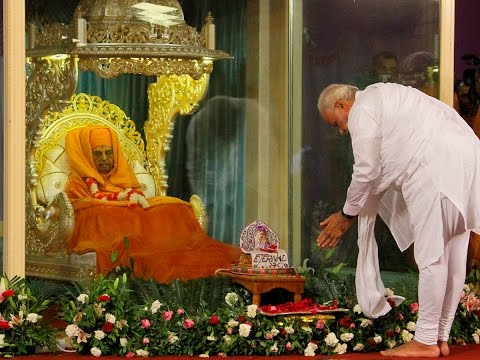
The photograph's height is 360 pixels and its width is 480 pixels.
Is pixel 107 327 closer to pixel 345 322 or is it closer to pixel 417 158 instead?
pixel 345 322

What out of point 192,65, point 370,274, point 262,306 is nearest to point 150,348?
point 262,306

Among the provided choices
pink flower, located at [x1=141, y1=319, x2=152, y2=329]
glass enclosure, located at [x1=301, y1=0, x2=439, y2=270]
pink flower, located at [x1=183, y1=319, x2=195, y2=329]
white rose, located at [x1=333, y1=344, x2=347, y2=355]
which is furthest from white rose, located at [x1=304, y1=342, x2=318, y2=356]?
glass enclosure, located at [x1=301, y1=0, x2=439, y2=270]

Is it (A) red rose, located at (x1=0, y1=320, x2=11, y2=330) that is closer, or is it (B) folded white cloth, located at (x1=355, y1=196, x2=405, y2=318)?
(A) red rose, located at (x1=0, y1=320, x2=11, y2=330)

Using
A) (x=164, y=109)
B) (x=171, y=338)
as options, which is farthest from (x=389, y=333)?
(x=164, y=109)

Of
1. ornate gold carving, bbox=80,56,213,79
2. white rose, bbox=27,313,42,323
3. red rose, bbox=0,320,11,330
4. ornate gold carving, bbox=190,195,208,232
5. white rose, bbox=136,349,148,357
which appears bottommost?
white rose, bbox=136,349,148,357

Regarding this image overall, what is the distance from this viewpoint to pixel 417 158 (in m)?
7.06

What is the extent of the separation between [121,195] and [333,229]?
1204mm

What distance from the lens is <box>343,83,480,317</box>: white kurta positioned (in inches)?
275

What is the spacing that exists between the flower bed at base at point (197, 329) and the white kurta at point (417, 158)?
0.60 meters

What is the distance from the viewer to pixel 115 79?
773 cm

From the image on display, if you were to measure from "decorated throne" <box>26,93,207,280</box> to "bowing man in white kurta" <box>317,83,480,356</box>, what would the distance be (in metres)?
1.43

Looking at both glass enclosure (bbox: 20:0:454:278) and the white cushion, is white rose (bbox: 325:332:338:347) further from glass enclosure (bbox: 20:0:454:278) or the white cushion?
the white cushion

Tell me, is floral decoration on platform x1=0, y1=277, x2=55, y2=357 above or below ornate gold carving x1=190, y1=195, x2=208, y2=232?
below

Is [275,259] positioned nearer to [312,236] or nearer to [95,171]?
[312,236]
